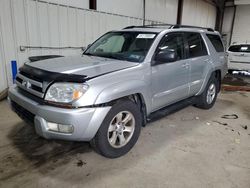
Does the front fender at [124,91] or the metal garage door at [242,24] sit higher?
the metal garage door at [242,24]

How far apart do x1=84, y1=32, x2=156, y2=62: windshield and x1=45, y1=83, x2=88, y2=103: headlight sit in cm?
95

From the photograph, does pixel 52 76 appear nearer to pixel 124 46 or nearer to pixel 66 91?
pixel 66 91

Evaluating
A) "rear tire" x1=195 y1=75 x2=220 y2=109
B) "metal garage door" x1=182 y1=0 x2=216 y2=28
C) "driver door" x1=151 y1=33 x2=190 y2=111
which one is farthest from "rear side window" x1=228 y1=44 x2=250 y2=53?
"driver door" x1=151 y1=33 x2=190 y2=111

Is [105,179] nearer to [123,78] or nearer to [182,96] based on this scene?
[123,78]

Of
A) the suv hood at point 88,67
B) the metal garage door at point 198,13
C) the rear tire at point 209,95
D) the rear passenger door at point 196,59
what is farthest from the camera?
the metal garage door at point 198,13

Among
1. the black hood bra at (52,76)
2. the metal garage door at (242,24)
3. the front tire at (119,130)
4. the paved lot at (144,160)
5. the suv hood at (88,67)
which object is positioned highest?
the metal garage door at (242,24)

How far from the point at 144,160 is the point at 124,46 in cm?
169

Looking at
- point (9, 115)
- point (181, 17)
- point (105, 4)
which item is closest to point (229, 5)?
point (181, 17)

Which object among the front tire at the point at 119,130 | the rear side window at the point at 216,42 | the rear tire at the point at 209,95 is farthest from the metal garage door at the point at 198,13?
the front tire at the point at 119,130

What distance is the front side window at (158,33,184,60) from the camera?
3144 millimetres

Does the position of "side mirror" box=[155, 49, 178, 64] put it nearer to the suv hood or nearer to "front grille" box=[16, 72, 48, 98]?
the suv hood

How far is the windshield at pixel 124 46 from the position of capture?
9.62 ft

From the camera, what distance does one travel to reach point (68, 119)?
2.09 metres

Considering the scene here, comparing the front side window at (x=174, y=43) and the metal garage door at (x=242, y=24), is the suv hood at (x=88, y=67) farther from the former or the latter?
the metal garage door at (x=242, y=24)
